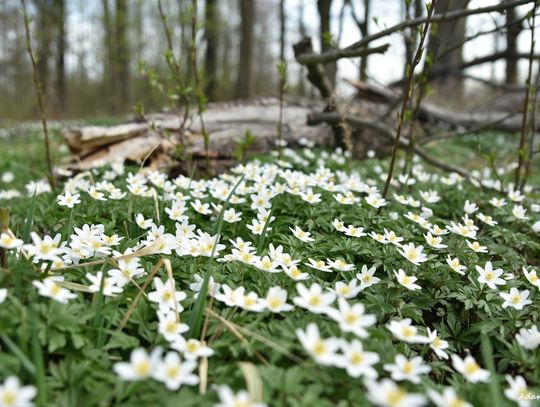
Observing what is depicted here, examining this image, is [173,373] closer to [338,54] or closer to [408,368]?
[408,368]

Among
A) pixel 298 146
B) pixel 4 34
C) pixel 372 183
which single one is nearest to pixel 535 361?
pixel 372 183

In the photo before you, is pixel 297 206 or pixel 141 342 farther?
pixel 297 206

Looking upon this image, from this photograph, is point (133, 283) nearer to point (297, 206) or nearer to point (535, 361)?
point (297, 206)

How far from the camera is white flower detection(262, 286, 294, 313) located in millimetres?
1566

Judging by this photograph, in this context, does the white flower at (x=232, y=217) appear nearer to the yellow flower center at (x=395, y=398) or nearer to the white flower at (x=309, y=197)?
the white flower at (x=309, y=197)

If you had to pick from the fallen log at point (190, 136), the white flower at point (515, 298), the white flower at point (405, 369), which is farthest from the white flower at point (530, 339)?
the fallen log at point (190, 136)

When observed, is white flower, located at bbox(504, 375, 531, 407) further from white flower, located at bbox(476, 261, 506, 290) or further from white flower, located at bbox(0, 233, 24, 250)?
white flower, located at bbox(0, 233, 24, 250)

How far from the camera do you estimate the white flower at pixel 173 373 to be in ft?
3.98

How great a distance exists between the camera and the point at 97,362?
1.40 meters

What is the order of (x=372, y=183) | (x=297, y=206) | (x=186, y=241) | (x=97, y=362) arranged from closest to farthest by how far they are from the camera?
(x=97, y=362) → (x=186, y=241) → (x=297, y=206) → (x=372, y=183)

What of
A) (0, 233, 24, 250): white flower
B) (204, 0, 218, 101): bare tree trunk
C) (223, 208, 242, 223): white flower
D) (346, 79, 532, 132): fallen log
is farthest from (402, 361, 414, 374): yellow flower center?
(204, 0, 218, 101): bare tree trunk

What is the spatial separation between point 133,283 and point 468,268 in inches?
66.0

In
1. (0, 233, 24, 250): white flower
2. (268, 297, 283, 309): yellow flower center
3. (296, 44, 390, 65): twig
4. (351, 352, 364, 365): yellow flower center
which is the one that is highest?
(296, 44, 390, 65): twig

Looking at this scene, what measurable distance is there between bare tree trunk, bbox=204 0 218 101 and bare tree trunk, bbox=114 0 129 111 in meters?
5.09
